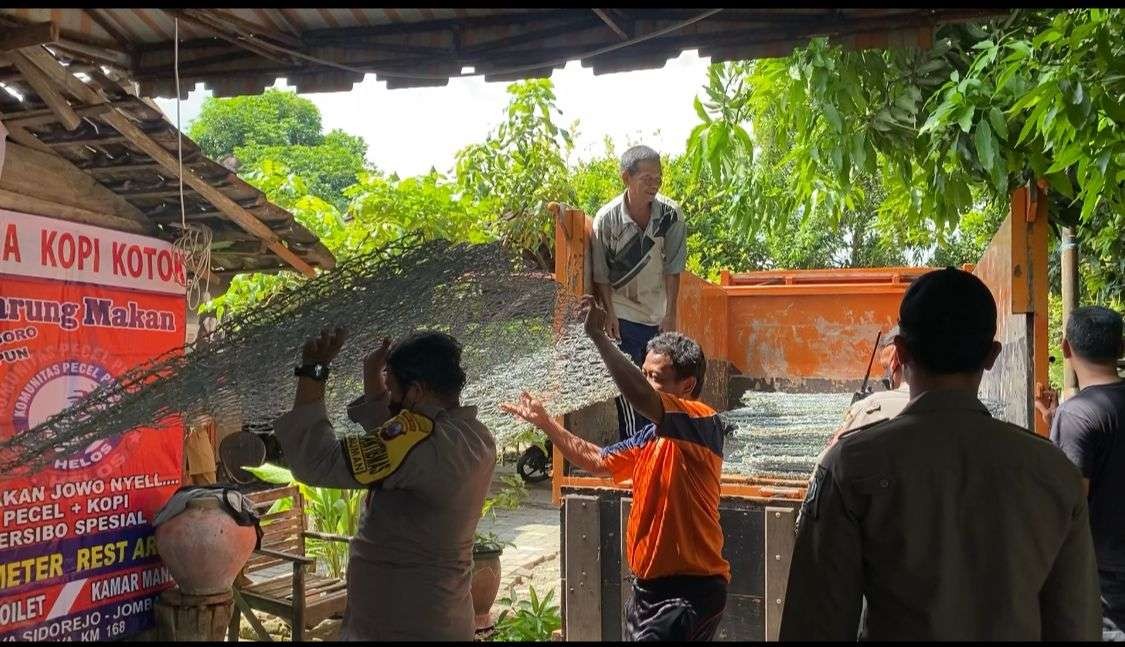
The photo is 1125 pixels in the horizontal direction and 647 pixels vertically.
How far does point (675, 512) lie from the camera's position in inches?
108

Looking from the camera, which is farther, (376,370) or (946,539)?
(376,370)

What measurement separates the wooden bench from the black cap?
4188mm

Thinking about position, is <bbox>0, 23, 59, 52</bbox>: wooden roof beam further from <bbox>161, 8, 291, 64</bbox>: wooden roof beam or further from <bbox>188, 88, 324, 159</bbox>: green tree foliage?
<bbox>188, 88, 324, 159</bbox>: green tree foliage

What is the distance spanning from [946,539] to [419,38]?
231 cm

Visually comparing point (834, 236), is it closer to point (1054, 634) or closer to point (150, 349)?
point (150, 349)

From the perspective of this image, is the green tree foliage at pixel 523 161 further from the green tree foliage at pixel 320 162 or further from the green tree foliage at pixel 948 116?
the green tree foliage at pixel 320 162

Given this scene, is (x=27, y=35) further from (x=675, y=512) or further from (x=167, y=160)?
(x=675, y=512)

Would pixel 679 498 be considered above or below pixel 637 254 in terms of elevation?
below

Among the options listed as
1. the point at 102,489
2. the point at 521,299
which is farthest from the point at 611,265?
the point at 102,489

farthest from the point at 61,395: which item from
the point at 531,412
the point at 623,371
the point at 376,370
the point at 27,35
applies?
the point at 623,371

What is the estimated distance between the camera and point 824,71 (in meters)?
3.74

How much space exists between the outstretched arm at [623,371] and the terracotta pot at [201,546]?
8.45 ft

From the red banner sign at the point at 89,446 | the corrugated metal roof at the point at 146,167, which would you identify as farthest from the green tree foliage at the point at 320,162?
the red banner sign at the point at 89,446

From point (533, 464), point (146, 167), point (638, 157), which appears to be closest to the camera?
point (146, 167)
